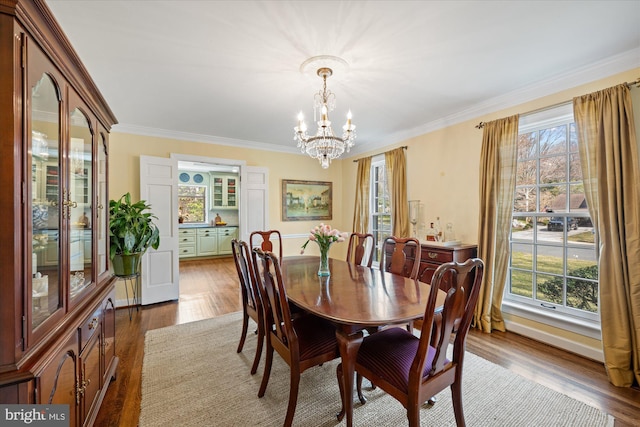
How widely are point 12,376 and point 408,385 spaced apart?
1.53m

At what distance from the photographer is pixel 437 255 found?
10.5ft

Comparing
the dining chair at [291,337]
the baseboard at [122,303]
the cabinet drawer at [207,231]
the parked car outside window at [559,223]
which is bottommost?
the baseboard at [122,303]

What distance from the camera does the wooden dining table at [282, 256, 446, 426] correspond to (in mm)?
1461

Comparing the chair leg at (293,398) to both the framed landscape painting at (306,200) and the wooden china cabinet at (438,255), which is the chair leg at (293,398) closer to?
the wooden china cabinet at (438,255)

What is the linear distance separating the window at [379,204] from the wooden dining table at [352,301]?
244cm

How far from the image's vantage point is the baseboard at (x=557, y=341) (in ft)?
7.93

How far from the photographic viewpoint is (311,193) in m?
5.56

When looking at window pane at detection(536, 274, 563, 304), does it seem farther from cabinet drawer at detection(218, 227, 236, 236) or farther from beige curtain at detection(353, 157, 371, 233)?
cabinet drawer at detection(218, 227, 236, 236)

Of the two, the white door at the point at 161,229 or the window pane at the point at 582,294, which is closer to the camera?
the window pane at the point at 582,294

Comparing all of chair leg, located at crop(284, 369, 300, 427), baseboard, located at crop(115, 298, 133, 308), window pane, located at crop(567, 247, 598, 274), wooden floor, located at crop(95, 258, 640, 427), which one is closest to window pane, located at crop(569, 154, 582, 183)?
window pane, located at crop(567, 247, 598, 274)

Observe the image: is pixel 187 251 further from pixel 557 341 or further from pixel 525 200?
pixel 557 341

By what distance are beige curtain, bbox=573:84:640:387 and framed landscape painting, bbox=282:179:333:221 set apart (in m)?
4.04

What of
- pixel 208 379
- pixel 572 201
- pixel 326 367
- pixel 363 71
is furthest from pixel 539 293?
pixel 208 379

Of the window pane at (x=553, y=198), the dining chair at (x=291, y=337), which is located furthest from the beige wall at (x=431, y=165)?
the dining chair at (x=291, y=337)
